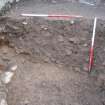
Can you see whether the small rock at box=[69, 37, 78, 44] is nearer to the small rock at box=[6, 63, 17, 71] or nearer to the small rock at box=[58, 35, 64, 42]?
the small rock at box=[58, 35, 64, 42]

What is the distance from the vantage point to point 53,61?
161 inches

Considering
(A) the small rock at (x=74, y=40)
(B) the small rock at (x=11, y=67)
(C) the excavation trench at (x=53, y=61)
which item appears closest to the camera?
(C) the excavation trench at (x=53, y=61)

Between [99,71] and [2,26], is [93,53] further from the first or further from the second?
[2,26]

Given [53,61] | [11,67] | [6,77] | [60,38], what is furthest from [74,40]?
[6,77]

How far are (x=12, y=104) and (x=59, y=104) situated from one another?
773 millimetres

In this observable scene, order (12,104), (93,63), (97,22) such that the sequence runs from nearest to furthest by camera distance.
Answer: (12,104) < (93,63) < (97,22)

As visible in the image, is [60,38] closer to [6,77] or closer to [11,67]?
[11,67]

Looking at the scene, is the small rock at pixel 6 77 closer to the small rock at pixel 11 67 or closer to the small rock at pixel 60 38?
the small rock at pixel 11 67

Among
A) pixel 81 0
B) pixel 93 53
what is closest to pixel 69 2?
pixel 81 0

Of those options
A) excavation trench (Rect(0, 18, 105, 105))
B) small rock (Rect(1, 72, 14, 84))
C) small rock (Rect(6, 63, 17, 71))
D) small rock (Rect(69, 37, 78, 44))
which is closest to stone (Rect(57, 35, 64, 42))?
excavation trench (Rect(0, 18, 105, 105))

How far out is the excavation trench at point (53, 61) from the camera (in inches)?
147

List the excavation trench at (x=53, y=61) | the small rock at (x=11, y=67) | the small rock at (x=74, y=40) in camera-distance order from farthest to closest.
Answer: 1. the small rock at (x=74, y=40)
2. the small rock at (x=11, y=67)
3. the excavation trench at (x=53, y=61)

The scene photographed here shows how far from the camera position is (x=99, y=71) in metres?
3.83

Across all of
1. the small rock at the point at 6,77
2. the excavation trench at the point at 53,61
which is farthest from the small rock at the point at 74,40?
the small rock at the point at 6,77
